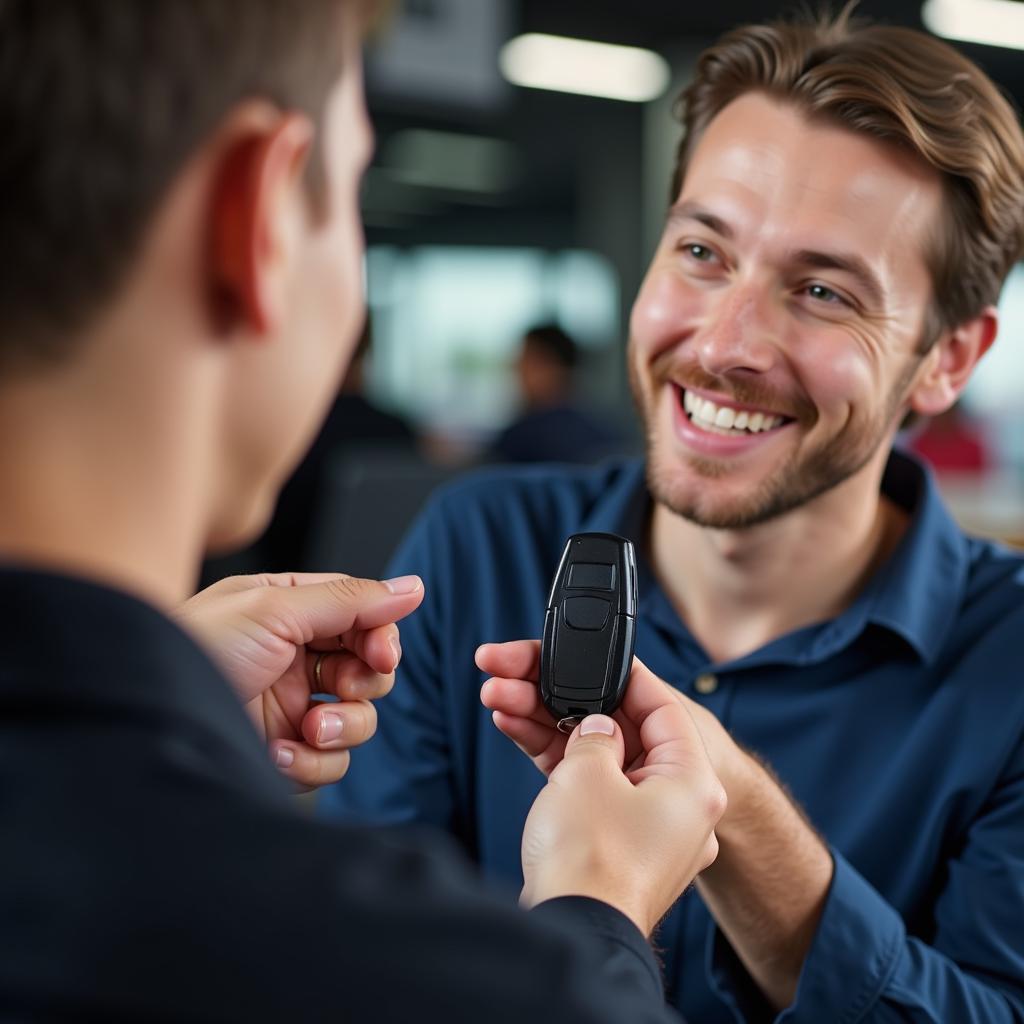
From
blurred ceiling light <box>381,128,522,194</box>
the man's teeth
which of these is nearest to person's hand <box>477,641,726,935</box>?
the man's teeth

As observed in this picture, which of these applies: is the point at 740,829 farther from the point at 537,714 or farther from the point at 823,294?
the point at 823,294

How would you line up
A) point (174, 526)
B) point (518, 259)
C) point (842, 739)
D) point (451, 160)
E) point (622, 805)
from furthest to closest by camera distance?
point (518, 259), point (451, 160), point (842, 739), point (622, 805), point (174, 526)

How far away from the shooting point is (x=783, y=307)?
1334 millimetres

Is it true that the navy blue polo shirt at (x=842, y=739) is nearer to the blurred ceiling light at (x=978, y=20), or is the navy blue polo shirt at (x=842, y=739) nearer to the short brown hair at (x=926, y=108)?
the short brown hair at (x=926, y=108)

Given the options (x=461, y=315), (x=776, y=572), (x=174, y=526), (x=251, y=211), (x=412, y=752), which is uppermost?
(x=251, y=211)

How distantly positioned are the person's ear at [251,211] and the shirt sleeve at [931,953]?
0.75 metres

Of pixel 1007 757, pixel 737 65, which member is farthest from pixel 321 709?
pixel 737 65

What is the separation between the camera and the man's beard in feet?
4.36

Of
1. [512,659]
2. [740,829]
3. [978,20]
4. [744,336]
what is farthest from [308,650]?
[978,20]

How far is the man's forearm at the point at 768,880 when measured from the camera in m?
1.01

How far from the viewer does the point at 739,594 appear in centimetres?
140

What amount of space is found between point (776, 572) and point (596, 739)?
603 mm

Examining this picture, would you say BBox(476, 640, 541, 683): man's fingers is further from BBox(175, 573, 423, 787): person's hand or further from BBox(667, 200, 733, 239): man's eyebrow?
BBox(667, 200, 733, 239): man's eyebrow

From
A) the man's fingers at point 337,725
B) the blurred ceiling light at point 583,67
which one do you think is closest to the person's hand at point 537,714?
the man's fingers at point 337,725
